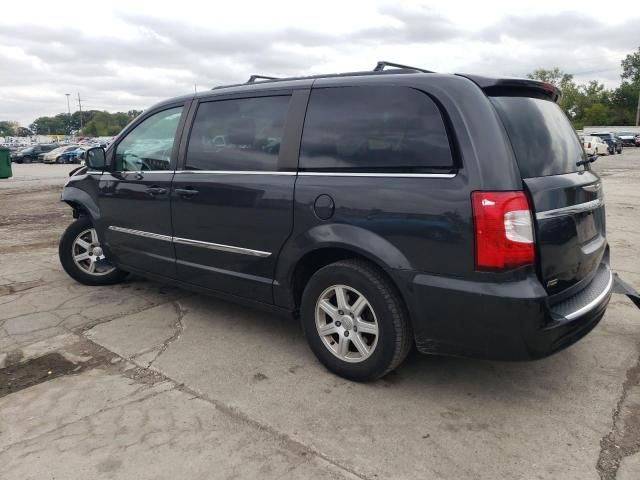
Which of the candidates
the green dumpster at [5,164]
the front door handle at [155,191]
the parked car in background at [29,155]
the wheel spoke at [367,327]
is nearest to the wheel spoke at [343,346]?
the wheel spoke at [367,327]

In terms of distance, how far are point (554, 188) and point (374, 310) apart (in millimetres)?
1178

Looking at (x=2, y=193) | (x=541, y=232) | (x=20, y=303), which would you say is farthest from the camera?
(x=2, y=193)

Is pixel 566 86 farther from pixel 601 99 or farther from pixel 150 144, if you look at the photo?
pixel 150 144

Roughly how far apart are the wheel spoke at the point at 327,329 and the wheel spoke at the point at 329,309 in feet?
0.20

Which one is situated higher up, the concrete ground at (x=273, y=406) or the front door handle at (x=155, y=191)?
the front door handle at (x=155, y=191)

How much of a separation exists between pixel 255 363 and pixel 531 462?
1808mm

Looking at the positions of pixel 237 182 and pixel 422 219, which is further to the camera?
pixel 237 182

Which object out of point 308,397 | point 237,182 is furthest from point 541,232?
point 237,182

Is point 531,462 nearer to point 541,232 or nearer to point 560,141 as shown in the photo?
point 541,232

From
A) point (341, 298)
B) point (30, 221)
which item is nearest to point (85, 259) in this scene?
point (341, 298)

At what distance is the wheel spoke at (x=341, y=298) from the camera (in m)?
3.20

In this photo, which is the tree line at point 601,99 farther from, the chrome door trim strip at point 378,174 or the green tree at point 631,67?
the chrome door trim strip at point 378,174

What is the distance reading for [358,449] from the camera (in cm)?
261

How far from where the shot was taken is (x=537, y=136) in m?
2.99
